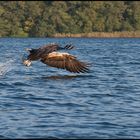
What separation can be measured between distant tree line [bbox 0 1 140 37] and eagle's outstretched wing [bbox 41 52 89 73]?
8978cm

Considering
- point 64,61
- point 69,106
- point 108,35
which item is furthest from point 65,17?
point 69,106

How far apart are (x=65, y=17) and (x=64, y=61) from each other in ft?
309

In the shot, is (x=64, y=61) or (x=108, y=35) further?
(x=108, y=35)

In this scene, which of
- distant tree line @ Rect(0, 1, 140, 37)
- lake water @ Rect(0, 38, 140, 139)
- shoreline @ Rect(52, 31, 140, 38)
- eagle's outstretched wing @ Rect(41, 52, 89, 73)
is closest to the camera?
lake water @ Rect(0, 38, 140, 139)

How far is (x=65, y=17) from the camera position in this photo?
382ft

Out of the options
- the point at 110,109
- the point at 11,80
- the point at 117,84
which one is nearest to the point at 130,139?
the point at 110,109

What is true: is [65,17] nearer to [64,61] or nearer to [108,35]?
[108,35]

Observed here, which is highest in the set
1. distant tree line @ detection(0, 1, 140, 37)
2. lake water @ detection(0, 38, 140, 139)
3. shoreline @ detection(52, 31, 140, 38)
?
lake water @ detection(0, 38, 140, 139)

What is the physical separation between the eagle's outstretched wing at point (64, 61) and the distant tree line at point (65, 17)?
89775 millimetres

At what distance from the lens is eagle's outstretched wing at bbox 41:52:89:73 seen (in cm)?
2253

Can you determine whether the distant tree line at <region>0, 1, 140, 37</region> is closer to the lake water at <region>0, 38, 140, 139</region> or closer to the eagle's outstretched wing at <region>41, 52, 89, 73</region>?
the lake water at <region>0, 38, 140, 139</region>

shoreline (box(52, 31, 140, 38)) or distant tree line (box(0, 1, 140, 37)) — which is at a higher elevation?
distant tree line (box(0, 1, 140, 37))

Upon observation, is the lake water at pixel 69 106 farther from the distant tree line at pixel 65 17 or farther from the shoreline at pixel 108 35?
the distant tree line at pixel 65 17

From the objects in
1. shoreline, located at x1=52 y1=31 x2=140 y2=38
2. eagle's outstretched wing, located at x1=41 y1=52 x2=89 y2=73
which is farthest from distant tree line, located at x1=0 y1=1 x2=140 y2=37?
eagle's outstretched wing, located at x1=41 y1=52 x2=89 y2=73
